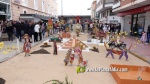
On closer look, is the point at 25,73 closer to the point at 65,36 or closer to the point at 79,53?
the point at 79,53

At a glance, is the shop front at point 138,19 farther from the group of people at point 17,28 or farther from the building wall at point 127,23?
the group of people at point 17,28

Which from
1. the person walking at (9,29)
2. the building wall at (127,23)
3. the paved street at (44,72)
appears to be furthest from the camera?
the building wall at (127,23)

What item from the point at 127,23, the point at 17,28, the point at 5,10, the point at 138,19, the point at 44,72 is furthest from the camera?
the point at 127,23

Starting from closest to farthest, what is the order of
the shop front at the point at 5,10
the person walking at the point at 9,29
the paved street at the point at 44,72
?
the paved street at the point at 44,72 < the person walking at the point at 9,29 < the shop front at the point at 5,10

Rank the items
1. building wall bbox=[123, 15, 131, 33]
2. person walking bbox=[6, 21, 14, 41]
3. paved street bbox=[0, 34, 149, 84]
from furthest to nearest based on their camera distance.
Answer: building wall bbox=[123, 15, 131, 33]
person walking bbox=[6, 21, 14, 41]
paved street bbox=[0, 34, 149, 84]

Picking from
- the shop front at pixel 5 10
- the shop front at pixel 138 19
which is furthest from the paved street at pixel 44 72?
the shop front at pixel 138 19

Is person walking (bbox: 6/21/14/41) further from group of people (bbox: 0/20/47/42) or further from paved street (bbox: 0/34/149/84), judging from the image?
paved street (bbox: 0/34/149/84)

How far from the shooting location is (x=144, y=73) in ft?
20.3

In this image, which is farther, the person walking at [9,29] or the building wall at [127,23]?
the building wall at [127,23]

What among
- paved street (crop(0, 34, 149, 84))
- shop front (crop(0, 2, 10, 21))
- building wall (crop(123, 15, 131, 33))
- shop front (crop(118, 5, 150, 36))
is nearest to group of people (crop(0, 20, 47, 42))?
shop front (crop(0, 2, 10, 21))

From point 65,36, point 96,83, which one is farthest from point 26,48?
point 65,36

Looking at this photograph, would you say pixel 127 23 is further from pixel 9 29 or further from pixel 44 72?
pixel 44 72

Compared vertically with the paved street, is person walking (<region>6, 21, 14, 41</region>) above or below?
above

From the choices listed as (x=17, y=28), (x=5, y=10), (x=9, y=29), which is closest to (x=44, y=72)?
(x=17, y=28)
